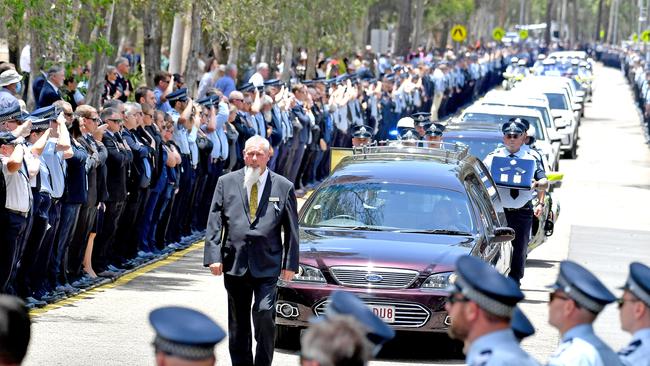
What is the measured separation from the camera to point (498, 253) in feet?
48.1

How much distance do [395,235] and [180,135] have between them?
637cm

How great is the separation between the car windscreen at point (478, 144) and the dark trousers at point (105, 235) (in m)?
6.48

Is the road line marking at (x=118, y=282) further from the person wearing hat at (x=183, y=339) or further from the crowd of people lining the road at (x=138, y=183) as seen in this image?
the person wearing hat at (x=183, y=339)

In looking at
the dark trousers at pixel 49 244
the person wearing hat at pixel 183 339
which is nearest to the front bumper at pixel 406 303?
the dark trousers at pixel 49 244

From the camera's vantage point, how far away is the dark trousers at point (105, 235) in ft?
55.9

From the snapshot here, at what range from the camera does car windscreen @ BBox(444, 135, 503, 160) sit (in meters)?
22.3

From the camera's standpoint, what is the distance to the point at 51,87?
64.5ft

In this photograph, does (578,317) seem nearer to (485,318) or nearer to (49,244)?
(485,318)

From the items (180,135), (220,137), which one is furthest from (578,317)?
(220,137)

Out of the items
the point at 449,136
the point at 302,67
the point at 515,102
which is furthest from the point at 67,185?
the point at 302,67

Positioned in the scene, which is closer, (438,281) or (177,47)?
(438,281)

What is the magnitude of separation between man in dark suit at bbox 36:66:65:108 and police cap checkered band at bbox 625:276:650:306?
14.0m

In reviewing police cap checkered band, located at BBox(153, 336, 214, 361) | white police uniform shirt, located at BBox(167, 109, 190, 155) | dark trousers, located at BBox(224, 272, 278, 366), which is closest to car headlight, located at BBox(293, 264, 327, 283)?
dark trousers, located at BBox(224, 272, 278, 366)

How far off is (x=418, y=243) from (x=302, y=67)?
42415 mm
